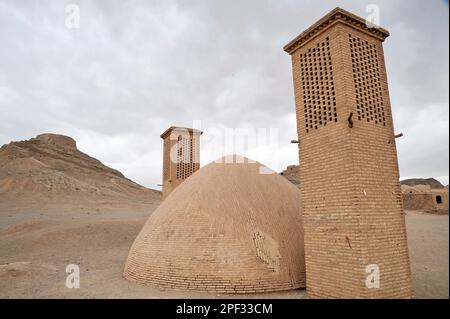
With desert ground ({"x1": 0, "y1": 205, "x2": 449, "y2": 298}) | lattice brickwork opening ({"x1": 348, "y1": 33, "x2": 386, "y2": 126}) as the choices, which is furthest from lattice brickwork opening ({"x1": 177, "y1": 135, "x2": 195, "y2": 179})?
lattice brickwork opening ({"x1": 348, "y1": 33, "x2": 386, "y2": 126})

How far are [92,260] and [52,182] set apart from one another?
33758 millimetres

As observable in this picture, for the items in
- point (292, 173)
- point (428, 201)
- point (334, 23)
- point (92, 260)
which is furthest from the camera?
point (292, 173)

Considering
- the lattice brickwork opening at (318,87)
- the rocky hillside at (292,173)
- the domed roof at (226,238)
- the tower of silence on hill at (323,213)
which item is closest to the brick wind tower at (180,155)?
the domed roof at (226,238)

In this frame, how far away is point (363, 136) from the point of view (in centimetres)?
657

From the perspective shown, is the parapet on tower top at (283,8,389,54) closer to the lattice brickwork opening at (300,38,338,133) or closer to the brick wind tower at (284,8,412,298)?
the brick wind tower at (284,8,412,298)

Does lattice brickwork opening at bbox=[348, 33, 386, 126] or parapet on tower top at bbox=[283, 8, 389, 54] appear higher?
parapet on tower top at bbox=[283, 8, 389, 54]

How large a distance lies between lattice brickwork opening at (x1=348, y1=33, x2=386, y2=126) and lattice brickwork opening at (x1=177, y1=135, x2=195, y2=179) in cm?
999

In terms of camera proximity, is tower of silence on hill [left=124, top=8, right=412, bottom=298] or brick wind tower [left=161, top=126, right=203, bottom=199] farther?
brick wind tower [left=161, top=126, right=203, bottom=199]

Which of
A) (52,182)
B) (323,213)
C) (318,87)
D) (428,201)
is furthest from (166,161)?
(52,182)

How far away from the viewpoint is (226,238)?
8.29 m

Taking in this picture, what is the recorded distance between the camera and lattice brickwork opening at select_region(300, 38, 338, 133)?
6914mm

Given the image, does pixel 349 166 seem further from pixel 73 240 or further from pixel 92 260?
pixel 73 240
